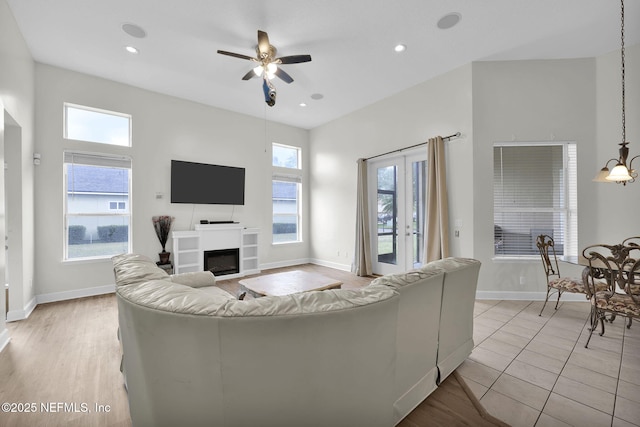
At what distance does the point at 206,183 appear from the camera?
546 centimetres

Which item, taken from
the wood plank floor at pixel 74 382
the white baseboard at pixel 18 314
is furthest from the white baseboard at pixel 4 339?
the white baseboard at pixel 18 314

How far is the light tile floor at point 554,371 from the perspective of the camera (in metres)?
1.76

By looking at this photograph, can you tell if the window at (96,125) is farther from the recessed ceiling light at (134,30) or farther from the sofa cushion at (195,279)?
the sofa cushion at (195,279)

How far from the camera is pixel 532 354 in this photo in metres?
2.49

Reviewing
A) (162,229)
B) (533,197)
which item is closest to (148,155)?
(162,229)

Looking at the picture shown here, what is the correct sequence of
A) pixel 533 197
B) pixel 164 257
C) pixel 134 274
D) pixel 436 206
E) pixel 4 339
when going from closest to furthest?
pixel 134 274
pixel 4 339
pixel 533 197
pixel 436 206
pixel 164 257

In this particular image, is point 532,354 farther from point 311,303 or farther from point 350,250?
point 350,250

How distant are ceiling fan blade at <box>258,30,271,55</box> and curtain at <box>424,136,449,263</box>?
9.35 feet

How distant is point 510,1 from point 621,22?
61.3 inches

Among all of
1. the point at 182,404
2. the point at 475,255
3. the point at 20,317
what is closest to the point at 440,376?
the point at 182,404

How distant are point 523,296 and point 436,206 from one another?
1.77 m

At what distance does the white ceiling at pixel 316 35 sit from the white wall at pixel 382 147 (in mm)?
397

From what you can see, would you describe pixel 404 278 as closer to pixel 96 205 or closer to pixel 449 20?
pixel 449 20

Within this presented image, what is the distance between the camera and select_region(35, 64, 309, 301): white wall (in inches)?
159
